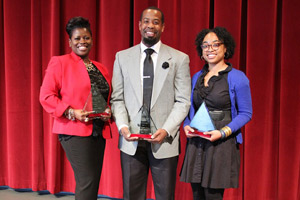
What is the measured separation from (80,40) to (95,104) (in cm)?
47

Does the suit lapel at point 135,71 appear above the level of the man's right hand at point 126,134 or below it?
above

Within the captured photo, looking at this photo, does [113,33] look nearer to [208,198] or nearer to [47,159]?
[47,159]

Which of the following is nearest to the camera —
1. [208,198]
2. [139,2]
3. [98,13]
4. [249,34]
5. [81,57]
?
[208,198]

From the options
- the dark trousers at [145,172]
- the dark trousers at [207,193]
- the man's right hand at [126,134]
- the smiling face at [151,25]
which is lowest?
the dark trousers at [207,193]

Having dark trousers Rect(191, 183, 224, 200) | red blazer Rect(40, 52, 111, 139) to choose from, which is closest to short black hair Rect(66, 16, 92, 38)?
red blazer Rect(40, 52, 111, 139)

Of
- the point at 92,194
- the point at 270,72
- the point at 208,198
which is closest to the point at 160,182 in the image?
the point at 208,198

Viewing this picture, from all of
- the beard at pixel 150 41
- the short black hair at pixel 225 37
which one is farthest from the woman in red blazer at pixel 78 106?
the short black hair at pixel 225 37

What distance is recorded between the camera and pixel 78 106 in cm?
181

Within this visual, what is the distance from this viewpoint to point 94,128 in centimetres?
183

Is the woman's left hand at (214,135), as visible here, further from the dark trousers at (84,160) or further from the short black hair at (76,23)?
the short black hair at (76,23)

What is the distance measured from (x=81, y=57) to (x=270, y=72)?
1.83 m

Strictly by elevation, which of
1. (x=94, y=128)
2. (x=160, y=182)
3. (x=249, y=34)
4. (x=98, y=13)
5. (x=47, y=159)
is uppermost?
(x=98, y=13)

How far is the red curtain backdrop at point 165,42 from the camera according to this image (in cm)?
262

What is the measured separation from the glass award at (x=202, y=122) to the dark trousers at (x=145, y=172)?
0.83 feet
